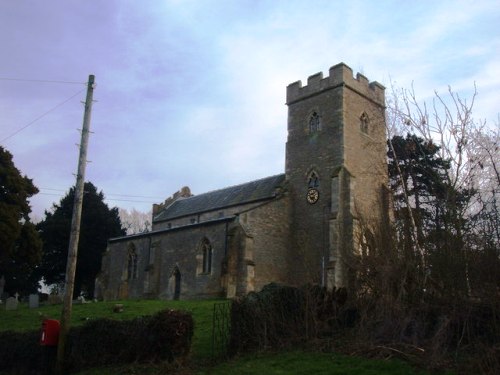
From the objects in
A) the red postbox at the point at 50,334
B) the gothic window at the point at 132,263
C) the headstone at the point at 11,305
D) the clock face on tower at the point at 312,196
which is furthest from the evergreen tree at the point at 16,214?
the clock face on tower at the point at 312,196

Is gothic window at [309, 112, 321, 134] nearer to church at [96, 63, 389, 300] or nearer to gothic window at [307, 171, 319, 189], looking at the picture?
church at [96, 63, 389, 300]

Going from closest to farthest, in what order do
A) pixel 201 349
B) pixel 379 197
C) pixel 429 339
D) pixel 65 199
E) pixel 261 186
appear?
1. pixel 429 339
2. pixel 201 349
3. pixel 379 197
4. pixel 261 186
5. pixel 65 199

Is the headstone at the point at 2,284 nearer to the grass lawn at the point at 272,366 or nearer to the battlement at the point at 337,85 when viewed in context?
the battlement at the point at 337,85

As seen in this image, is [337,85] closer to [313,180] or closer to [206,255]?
[313,180]

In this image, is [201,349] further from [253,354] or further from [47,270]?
[47,270]

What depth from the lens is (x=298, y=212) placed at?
3138 centimetres

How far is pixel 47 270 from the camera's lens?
43.2 meters

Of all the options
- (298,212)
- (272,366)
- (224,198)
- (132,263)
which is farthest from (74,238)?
(224,198)

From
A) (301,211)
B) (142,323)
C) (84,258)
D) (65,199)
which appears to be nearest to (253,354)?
(142,323)

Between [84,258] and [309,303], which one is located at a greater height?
[84,258]

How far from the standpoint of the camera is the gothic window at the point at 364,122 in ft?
106

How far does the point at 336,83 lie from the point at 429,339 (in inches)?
912

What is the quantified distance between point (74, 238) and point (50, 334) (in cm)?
258

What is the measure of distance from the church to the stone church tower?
0.21 ft
